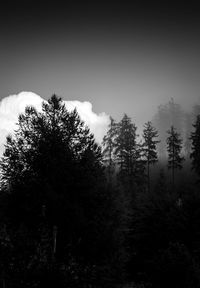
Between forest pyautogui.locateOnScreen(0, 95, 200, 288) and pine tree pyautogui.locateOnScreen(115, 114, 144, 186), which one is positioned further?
pine tree pyautogui.locateOnScreen(115, 114, 144, 186)

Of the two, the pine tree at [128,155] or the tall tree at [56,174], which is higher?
the pine tree at [128,155]

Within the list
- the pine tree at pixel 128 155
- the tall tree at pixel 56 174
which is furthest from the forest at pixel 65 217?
the pine tree at pixel 128 155

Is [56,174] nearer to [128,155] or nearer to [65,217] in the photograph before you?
[65,217]

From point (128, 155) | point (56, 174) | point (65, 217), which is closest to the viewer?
point (65, 217)

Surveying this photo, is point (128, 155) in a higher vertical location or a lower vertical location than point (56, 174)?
higher

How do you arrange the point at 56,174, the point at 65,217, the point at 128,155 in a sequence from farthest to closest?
the point at 128,155 → the point at 56,174 → the point at 65,217

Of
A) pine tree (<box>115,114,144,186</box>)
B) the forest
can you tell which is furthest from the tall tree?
pine tree (<box>115,114,144,186</box>)

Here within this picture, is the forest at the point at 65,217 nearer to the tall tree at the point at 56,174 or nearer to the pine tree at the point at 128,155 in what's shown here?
the tall tree at the point at 56,174

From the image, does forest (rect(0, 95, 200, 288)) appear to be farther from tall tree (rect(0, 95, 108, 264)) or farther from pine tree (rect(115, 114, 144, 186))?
pine tree (rect(115, 114, 144, 186))

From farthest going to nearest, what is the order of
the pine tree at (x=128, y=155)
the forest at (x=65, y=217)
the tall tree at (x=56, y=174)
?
the pine tree at (x=128, y=155), the tall tree at (x=56, y=174), the forest at (x=65, y=217)

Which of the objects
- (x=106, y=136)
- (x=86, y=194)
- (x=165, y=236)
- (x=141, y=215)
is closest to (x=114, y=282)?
(x=86, y=194)

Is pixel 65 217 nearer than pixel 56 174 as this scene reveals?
Yes

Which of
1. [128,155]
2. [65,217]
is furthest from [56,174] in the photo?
[128,155]

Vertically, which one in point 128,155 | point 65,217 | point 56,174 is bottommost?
point 65,217
